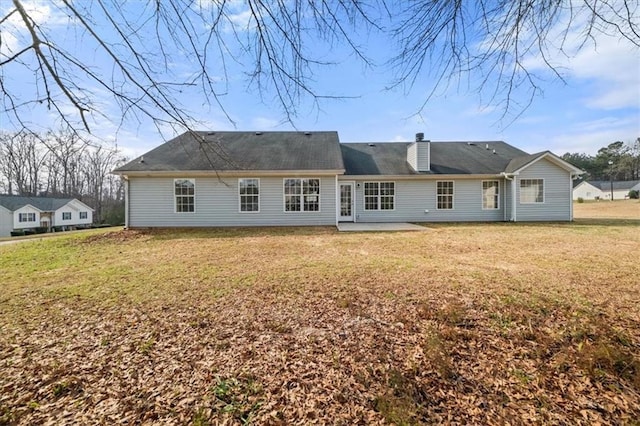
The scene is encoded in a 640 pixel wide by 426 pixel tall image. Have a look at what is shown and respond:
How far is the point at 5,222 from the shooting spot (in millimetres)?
33625

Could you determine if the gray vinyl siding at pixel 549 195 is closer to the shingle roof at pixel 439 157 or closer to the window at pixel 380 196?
the shingle roof at pixel 439 157

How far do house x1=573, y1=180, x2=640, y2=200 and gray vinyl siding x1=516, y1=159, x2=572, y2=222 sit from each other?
2096 inches

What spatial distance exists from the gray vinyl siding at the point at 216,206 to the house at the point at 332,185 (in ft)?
0.15

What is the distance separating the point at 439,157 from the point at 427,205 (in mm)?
3401

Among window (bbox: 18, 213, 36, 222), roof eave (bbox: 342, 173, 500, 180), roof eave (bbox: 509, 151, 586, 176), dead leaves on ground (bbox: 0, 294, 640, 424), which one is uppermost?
roof eave (bbox: 509, 151, 586, 176)

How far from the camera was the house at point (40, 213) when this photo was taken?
33.8 metres

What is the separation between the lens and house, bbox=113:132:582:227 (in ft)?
42.9

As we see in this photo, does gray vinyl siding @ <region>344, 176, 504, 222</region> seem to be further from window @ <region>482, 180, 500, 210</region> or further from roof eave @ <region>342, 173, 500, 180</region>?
roof eave @ <region>342, 173, 500, 180</region>

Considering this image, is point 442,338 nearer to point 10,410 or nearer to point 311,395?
point 311,395

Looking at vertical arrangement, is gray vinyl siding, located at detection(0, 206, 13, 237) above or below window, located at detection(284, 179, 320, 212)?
below

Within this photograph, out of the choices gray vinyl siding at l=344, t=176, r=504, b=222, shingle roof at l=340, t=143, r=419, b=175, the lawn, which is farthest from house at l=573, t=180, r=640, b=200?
the lawn

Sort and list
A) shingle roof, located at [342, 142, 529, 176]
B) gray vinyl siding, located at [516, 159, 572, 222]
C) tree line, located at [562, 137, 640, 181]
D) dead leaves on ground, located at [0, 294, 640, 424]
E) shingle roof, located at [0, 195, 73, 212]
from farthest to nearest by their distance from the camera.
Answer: tree line, located at [562, 137, 640, 181]
shingle roof, located at [0, 195, 73, 212]
shingle roof, located at [342, 142, 529, 176]
gray vinyl siding, located at [516, 159, 572, 222]
dead leaves on ground, located at [0, 294, 640, 424]

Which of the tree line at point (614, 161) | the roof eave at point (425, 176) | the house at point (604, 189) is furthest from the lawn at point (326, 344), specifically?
the house at point (604, 189)

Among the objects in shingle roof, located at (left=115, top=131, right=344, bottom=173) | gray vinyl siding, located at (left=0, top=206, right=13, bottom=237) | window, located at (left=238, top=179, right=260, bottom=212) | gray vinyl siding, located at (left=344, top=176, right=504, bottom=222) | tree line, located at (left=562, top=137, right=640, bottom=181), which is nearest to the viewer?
shingle roof, located at (left=115, top=131, right=344, bottom=173)
